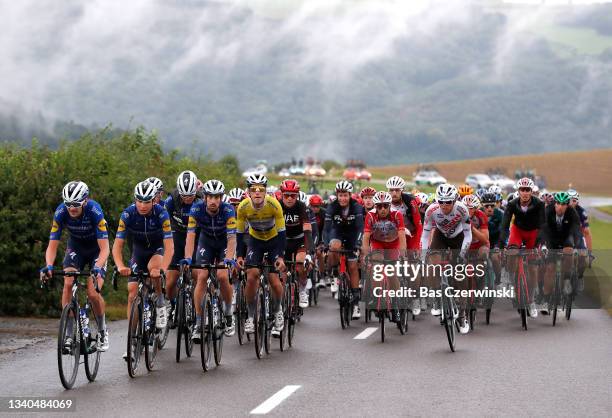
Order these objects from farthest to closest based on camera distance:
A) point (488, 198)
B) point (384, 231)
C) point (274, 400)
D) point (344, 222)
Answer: point (488, 198)
point (344, 222)
point (384, 231)
point (274, 400)

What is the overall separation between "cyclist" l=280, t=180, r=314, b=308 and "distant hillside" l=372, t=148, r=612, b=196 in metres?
112

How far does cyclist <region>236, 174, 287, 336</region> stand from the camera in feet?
44.6

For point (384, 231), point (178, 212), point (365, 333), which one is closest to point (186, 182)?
point (178, 212)

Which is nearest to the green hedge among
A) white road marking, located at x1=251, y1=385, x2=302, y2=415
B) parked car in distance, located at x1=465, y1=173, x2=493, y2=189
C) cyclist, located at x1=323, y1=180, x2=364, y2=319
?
cyclist, located at x1=323, y1=180, x2=364, y2=319

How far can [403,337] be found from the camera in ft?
50.2

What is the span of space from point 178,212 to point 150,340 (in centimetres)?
308

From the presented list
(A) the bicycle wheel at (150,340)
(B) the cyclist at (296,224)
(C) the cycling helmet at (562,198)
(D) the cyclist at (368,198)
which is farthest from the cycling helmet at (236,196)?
(C) the cycling helmet at (562,198)

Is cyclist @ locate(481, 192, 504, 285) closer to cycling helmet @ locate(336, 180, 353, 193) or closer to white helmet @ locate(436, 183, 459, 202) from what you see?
cycling helmet @ locate(336, 180, 353, 193)

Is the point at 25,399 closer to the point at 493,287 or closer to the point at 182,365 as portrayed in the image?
the point at 182,365

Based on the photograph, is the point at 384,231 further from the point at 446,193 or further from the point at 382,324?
the point at 382,324

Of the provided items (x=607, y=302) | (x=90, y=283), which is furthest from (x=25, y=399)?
(x=607, y=302)

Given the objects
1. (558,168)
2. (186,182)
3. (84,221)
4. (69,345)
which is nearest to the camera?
(69,345)

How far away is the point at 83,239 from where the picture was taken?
471 inches

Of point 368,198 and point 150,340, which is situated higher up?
point 368,198
